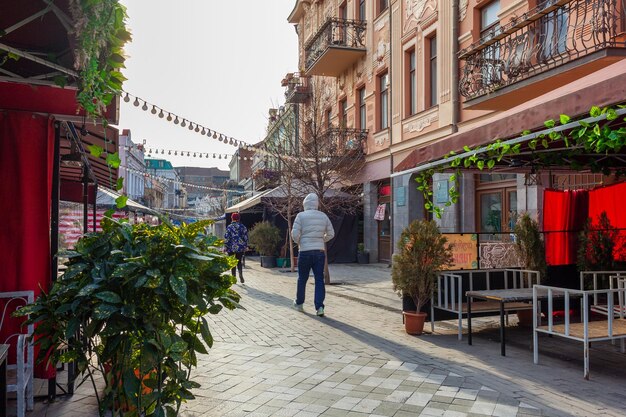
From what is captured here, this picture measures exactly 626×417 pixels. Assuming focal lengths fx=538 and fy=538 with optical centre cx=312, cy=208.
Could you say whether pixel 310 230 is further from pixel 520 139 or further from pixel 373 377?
pixel 520 139

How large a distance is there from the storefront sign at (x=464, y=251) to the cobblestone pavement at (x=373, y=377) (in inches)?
35.4

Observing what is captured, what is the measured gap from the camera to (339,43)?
65.6 feet

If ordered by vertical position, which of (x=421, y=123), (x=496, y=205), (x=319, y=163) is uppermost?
(x=421, y=123)

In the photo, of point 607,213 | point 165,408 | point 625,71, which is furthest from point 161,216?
point 607,213

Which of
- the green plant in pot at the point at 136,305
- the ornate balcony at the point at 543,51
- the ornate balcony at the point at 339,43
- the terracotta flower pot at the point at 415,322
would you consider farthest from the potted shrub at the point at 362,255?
the green plant in pot at the point at 136,305

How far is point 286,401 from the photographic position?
426cm

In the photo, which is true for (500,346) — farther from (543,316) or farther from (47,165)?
(47,165)

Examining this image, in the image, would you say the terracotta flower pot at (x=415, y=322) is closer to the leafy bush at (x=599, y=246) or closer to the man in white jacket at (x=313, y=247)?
the man in white jacket at (x=313, y=247)

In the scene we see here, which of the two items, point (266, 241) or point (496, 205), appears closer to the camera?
point (496, 205)

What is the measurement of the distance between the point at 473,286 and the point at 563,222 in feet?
6.85

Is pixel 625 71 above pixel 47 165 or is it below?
above

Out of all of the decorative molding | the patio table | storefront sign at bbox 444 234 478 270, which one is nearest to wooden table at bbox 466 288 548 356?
the patio table

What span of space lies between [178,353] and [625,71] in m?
3.61

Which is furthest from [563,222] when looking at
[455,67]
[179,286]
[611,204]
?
[179,286]
